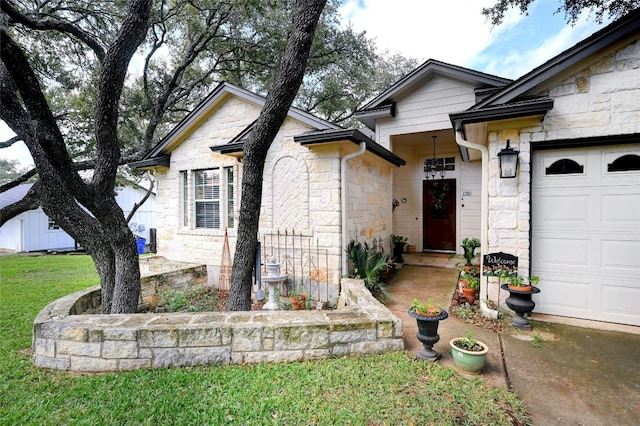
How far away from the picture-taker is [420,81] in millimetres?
8031

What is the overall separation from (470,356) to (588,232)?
2723 millimetres

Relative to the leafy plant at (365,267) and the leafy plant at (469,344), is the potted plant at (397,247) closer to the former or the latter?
the leafy plant at (365,267)

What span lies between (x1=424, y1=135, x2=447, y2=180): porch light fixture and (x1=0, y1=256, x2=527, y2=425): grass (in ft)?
24.2

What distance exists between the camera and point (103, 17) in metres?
8.02

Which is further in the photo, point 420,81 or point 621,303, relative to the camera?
point 420,81

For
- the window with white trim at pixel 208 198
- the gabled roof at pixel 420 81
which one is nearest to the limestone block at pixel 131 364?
the window with white trim at pixel 208 198

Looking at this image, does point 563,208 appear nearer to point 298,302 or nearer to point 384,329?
point 384,329

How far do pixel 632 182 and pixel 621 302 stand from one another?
1.58 meters

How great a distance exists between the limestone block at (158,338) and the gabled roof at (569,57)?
4786 mm

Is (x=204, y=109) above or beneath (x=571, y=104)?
above

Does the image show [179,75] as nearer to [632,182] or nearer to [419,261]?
[419,261]

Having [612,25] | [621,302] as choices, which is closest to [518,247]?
[621,302]

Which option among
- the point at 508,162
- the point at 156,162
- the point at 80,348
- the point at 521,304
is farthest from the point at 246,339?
the point at 156,162

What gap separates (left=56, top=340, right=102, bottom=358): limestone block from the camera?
2980 millimetres
